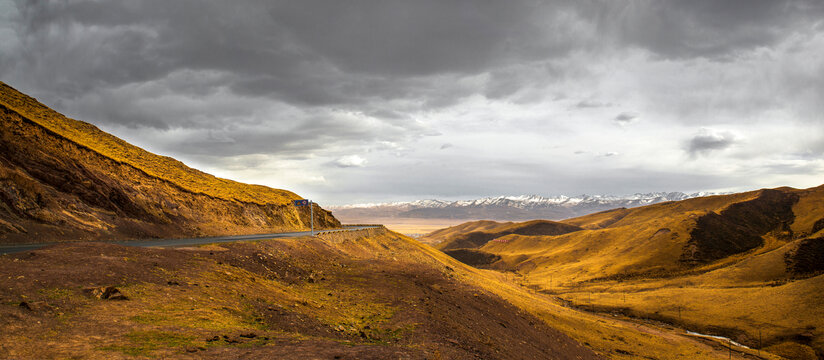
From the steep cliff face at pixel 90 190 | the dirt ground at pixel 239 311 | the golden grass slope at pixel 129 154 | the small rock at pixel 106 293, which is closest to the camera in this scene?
the dirt ground at pixel 239 311

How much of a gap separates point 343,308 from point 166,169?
1737 inches

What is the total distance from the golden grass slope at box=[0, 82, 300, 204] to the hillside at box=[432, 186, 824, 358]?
6027 centimetres

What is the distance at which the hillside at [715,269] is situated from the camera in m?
48.7

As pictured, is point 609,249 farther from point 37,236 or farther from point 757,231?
point 37,236

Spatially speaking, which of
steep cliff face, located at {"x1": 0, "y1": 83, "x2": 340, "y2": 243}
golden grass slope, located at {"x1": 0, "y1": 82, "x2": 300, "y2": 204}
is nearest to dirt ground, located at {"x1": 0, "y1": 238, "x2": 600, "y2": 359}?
steep cliff face, located at {"x1": 0, "y1": 83, "x2": 340, "y2": 243}

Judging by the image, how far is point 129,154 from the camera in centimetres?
4791

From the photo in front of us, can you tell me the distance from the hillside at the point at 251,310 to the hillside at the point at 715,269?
92.3ft

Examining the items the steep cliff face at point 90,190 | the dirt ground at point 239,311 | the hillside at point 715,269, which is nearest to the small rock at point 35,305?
the dirt ground at point 239,311

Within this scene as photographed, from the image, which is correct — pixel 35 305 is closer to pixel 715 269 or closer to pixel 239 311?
pixel 239 311

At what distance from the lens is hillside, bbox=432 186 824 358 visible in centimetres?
4872

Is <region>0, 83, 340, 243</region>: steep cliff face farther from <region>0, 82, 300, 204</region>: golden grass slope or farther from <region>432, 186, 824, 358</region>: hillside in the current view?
<region>432, 186, 824, 358</region>: hillside

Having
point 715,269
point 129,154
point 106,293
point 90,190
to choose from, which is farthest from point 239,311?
point 715,269

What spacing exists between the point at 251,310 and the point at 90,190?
28311 millimetres

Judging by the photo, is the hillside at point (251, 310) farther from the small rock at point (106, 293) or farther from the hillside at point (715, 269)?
→ the hillside at point (715, 269)
